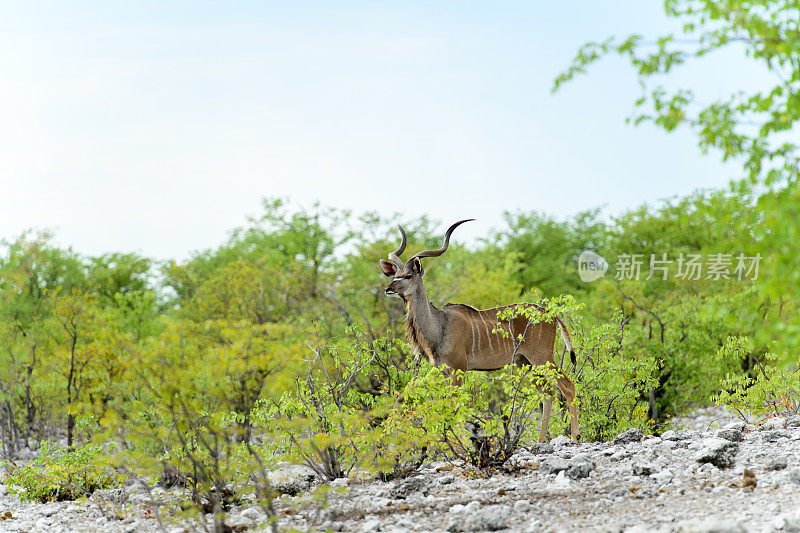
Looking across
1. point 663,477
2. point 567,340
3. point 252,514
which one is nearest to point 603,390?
A: point 567,340

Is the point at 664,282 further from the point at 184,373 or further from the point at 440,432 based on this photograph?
the point at 184,373

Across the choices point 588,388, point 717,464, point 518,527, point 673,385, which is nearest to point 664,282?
point 673,385

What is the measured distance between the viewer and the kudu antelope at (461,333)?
10.3 meters

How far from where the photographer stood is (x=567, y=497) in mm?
6836

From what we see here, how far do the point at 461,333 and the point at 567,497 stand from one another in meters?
4.00

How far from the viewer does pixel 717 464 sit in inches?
Result: 295

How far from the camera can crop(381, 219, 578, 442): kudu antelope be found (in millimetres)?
10297

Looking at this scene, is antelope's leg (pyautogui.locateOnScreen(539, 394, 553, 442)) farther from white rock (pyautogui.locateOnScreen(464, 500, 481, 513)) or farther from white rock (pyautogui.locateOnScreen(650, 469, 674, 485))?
white rock (pyautogui.locateOnScreen(464, 500, 481, 513))

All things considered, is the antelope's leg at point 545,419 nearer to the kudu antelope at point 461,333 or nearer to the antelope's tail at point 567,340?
the kudu antelope at point 461,333

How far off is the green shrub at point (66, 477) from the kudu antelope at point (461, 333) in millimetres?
4016

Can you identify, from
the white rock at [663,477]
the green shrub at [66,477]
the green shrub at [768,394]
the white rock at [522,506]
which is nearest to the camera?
the white rock at [522,506]

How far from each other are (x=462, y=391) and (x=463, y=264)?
18912mm
